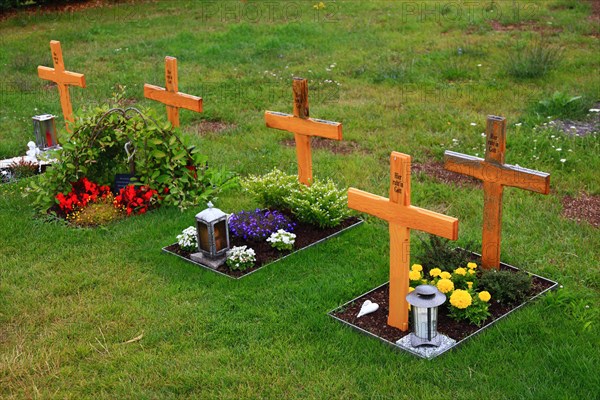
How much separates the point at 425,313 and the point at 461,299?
38 centimetres

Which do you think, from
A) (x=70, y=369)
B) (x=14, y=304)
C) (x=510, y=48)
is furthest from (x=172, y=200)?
(x=510, y=48)

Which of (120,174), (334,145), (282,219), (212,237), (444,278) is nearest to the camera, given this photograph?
(444,278)

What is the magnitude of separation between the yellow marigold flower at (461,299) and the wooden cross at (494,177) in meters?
0.78

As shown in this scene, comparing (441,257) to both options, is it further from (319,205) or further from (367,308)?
(319,205)

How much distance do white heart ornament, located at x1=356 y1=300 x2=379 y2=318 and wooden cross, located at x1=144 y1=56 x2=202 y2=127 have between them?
3489 millimetres

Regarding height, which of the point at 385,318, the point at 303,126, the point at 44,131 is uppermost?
the point at 303,126

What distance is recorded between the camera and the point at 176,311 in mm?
5953

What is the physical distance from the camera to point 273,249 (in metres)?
6.93

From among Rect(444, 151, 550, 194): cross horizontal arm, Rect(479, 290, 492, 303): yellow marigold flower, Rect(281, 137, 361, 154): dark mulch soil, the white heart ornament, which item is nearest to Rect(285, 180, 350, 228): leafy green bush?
Rect(444, 151, 550, 194): cross horizontal arm

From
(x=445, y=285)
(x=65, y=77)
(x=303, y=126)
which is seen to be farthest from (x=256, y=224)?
(x=65, y=77)

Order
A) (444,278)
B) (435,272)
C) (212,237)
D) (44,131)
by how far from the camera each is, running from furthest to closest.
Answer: (44,131) < (212,237) < (435,272) < (444,278)

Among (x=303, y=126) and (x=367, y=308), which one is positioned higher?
(x=303, y=126)

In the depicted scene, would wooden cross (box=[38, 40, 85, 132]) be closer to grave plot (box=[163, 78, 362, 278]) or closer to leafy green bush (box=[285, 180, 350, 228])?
grave plot (box=[163, 78, 362, 278])

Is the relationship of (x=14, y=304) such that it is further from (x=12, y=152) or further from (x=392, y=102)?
(x=392, y=102)
